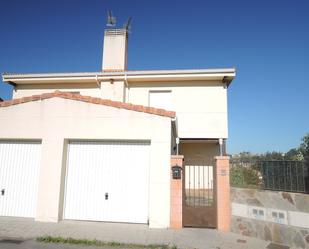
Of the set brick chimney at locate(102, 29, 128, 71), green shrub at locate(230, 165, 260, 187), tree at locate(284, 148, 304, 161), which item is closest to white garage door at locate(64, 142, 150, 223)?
green shrub at locate(230, 165, 260, 187)

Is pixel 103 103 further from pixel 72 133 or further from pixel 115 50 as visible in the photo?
pixel 115 50

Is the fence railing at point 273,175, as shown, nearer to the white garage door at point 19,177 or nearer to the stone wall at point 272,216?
the stone wall at point 272,216

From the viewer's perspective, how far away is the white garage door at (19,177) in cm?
853

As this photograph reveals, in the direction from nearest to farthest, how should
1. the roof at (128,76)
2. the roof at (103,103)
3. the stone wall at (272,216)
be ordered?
the stone wall at (272,216), the roof at (103,103), the roof at (128,76)

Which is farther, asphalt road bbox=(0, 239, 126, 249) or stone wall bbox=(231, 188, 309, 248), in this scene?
stone wall bbox=(231, 188, 309, 248)

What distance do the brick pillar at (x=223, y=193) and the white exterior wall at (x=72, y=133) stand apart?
154cm

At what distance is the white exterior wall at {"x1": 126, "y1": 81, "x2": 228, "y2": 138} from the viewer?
14031 millimetres

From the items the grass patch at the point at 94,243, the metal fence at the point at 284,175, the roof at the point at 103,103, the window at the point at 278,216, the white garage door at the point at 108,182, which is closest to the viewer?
the grass patch at the point at 94,243

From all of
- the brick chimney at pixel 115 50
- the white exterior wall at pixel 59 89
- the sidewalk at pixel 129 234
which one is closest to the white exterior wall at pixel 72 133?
the sidewalk at pixel 129 234

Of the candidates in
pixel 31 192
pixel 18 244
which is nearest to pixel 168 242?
pixel 18 244

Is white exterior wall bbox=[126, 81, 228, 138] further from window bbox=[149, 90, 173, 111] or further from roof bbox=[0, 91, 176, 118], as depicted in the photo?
roof bbox=[0, 91, 176, 118]

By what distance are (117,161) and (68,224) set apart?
2.43 meters

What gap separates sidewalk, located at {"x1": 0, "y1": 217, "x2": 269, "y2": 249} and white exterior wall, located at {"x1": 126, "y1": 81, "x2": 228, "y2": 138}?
7048 mm

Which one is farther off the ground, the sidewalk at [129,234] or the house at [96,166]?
the house at [96,166]
